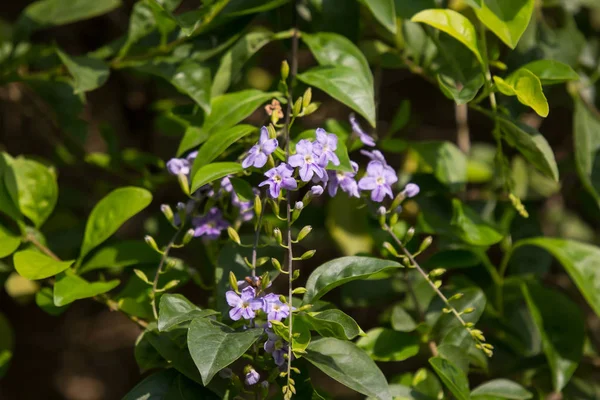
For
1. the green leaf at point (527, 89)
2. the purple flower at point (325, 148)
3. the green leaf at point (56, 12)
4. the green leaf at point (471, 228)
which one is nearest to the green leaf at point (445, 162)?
the green leaf at point (471, 228)

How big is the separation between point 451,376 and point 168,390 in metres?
0.41

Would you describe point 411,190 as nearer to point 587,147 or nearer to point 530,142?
point 530,142

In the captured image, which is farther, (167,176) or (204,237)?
(167,176)

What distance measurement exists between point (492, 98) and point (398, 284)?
40 centimetres

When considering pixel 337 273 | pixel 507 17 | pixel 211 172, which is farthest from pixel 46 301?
pixel 507 17

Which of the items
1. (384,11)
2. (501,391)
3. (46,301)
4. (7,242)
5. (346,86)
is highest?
(384,11)

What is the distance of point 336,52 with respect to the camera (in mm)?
1227

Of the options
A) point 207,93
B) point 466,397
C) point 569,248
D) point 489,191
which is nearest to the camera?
point 466,397

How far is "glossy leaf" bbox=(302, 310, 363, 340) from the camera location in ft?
3.08

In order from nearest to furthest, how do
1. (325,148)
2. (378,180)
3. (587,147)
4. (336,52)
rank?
(325,148) < (378,180) < (336,52) < (587,147)

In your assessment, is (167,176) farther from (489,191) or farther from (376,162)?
(489,191)

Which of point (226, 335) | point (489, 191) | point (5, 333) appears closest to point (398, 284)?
point (489, 191)

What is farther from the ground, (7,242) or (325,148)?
(325,148)

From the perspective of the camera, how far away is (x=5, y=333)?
145cm
